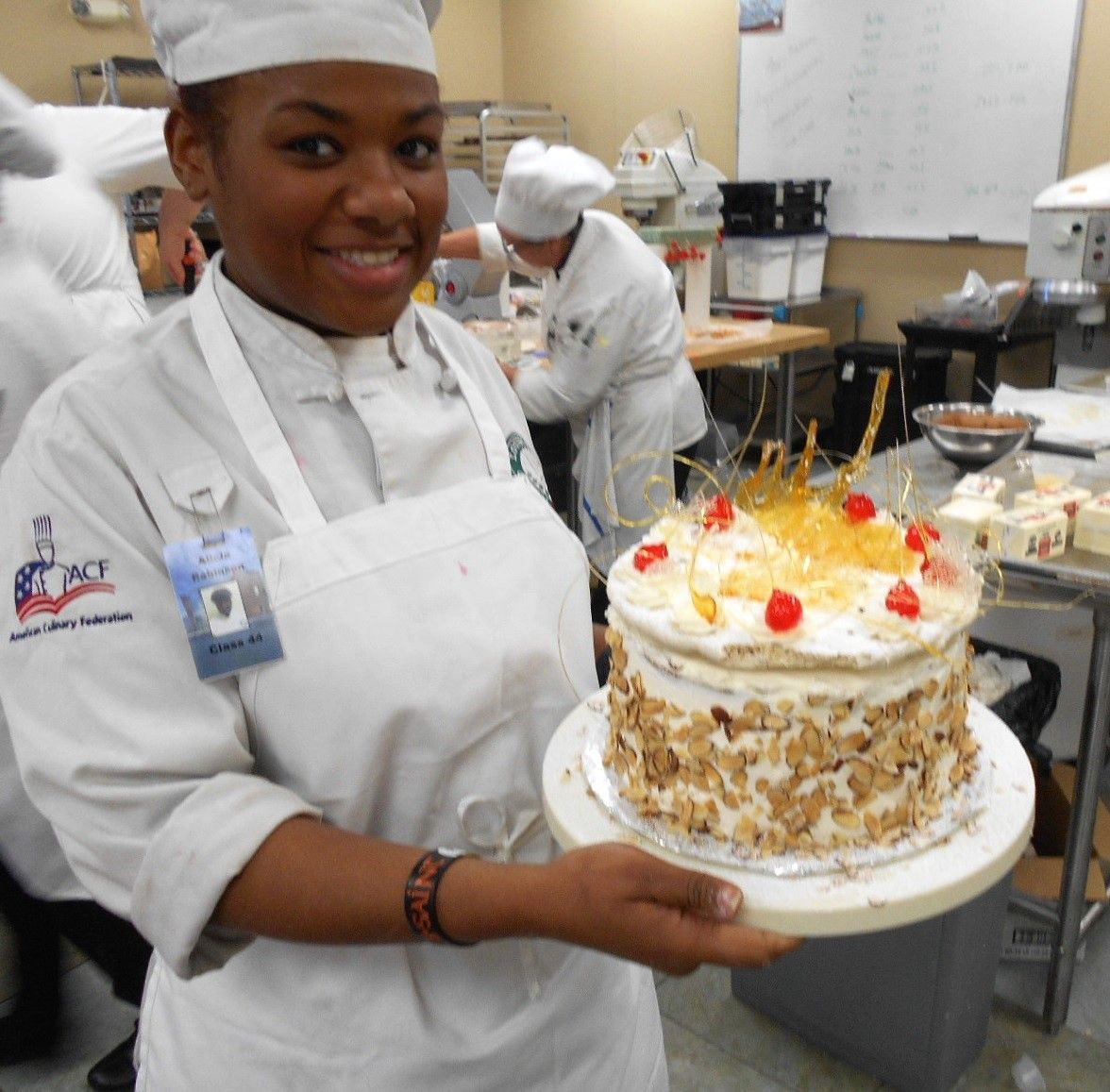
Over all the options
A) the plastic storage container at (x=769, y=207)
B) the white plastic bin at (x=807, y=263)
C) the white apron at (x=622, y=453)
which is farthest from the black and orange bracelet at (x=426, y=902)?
the white plastic bin at (x=807, y=263)

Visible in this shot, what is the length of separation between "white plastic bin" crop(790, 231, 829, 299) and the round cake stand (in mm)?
4165

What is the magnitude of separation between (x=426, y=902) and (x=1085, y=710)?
1391 millimetres

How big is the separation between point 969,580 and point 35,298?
4.34 feet

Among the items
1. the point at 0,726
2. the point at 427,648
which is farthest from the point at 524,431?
the point at 0,726

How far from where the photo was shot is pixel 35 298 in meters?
1.42

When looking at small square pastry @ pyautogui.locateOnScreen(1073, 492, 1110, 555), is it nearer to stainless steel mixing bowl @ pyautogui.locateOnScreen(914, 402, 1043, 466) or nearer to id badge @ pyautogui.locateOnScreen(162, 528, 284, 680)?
stainless steel mixing bowl @ pyautogui.locateOnScreen(914, 402, 1043, 466)

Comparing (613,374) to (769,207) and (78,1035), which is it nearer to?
(769,207)

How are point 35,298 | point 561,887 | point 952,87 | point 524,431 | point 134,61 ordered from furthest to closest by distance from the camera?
1. point 134,61
2. point 952,87
3. point 35,298
4. point 524,431
5. point 561,887

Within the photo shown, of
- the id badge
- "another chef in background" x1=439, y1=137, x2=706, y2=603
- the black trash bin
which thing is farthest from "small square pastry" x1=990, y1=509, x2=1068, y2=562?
the black trash bin

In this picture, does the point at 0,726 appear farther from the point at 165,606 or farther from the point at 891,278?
the point at 891,278

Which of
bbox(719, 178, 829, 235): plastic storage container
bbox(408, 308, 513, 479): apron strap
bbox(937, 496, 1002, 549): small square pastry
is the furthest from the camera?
bbox(719, 178, 829, 235): plastic storage container

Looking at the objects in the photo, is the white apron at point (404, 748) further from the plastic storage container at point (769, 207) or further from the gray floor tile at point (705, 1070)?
the plastic storage container at point (769, 207)

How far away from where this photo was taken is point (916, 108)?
4559 mm

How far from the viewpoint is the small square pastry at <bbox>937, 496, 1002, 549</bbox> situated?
171 cm
